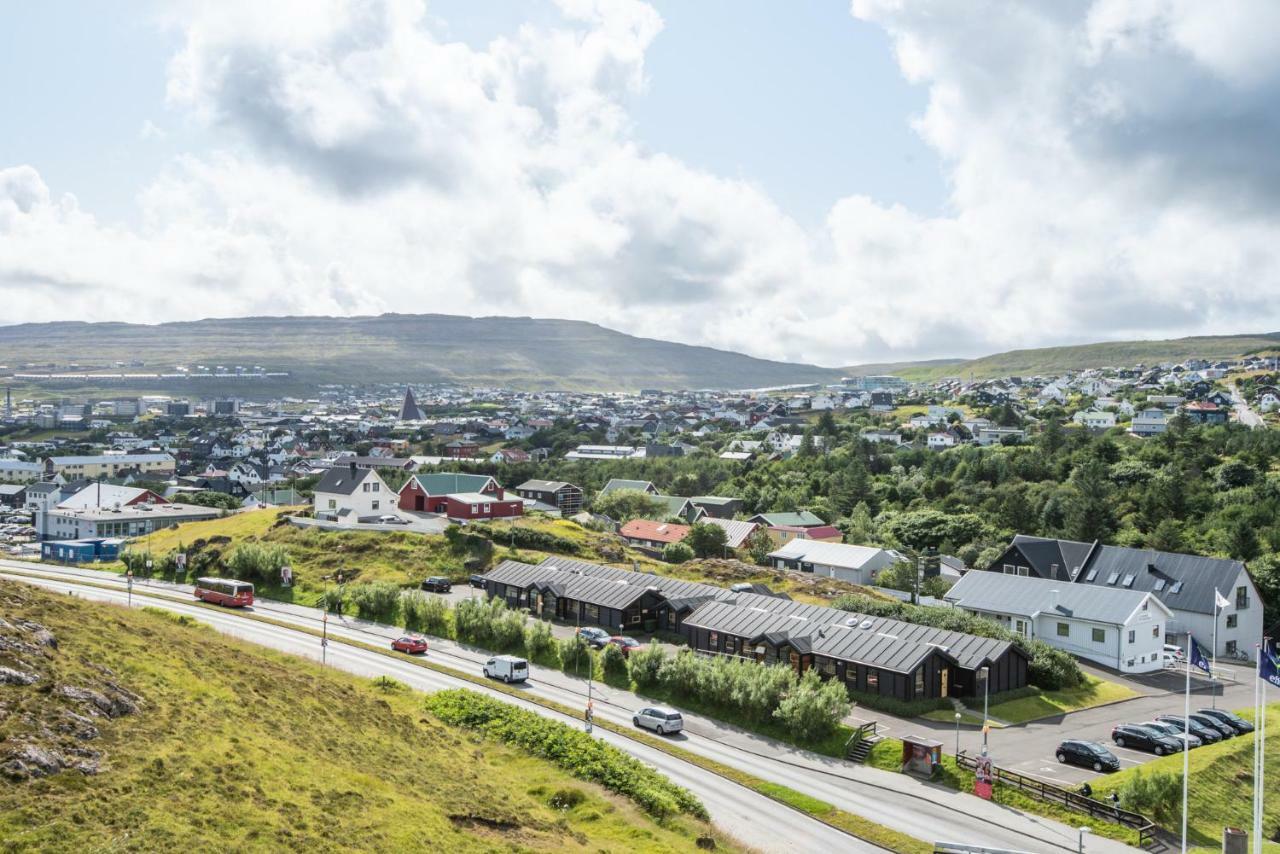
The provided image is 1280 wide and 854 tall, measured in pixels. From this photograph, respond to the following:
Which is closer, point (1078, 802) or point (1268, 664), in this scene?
point (1268, 664)

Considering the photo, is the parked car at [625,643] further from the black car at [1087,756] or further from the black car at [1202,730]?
the black car at [1202,730]

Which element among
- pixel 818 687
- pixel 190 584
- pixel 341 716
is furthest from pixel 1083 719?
pixel 190 584

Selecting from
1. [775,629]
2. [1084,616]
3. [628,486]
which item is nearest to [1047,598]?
[1084,616]

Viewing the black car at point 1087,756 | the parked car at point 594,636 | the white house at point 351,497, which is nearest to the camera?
the black car at point 1087,756

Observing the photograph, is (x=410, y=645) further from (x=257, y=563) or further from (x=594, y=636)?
(x=257, y=563)

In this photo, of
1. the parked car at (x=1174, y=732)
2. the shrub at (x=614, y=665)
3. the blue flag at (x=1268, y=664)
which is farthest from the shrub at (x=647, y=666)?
the blue flag at (x=1268, y=664)
